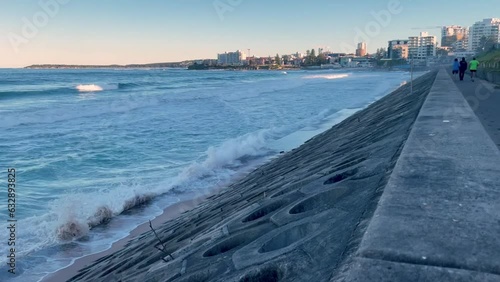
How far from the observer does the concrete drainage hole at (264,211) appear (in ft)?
13.9

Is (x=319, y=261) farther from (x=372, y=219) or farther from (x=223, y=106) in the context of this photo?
(x=223, y=106)

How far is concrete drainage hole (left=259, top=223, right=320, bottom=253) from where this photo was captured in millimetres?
2995

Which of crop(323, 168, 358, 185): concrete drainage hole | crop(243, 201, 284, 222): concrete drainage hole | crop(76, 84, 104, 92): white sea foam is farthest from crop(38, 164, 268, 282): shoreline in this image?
crop(76, 84, 104, 92): white sea foam

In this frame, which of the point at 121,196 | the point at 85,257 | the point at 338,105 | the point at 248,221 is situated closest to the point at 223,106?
the point at 338,105

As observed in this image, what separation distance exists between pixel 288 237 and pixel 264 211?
49.2 inches

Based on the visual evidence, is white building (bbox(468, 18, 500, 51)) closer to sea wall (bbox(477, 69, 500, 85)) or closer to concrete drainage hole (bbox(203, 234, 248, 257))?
sea wall (bbox(477, 69, 500, 85))

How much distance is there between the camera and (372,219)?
100 inches

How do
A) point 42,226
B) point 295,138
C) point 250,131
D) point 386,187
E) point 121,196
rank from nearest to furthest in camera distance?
point 386,187 → point 42,226 → point 121,196 → point 295,138 → point 250,131

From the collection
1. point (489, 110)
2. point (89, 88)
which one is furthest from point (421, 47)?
point (489, 110)

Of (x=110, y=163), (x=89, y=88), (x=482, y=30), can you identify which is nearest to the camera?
(x=110, y=163)

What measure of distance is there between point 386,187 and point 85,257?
5524 mm

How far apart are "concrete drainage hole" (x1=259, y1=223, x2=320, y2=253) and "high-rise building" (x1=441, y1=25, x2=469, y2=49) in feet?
548

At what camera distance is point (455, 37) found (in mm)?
159250

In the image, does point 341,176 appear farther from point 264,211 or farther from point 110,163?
point 110,163
